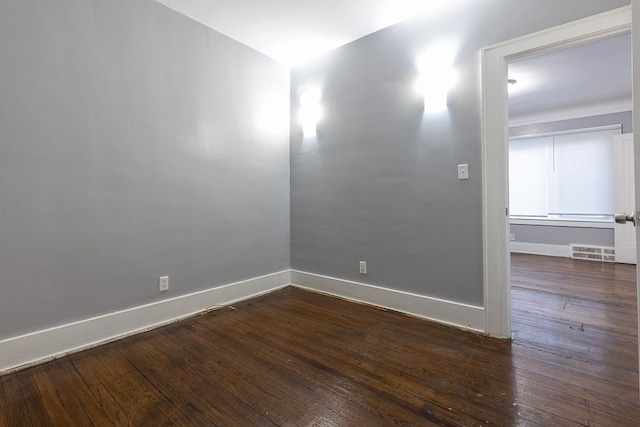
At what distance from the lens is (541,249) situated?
538 centimetres

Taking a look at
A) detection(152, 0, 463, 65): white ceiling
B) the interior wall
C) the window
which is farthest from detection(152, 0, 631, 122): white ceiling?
the window

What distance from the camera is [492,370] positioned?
175cm

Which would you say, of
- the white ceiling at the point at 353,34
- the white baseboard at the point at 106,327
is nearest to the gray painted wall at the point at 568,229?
the white ceiling at the point at 353,34

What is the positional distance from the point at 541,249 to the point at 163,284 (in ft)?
20.1

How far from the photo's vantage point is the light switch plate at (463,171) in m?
2.30

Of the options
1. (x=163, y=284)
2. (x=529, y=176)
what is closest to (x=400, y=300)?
(x=163, y=284)

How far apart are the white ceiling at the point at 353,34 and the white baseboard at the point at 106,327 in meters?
2.47

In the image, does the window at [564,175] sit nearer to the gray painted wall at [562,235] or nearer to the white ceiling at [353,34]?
the gray painted wall at [562,235]

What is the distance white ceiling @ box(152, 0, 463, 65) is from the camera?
2381 millimetres

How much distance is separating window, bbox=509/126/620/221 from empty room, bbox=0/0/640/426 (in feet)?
7.05

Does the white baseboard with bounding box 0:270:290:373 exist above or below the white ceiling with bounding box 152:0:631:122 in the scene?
below

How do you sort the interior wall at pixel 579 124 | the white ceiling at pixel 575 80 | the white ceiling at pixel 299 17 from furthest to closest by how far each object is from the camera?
the interior wall at pixel 579 124 < the white ceiling at pixel 575 80 < the white ceiling at pixel 299 17

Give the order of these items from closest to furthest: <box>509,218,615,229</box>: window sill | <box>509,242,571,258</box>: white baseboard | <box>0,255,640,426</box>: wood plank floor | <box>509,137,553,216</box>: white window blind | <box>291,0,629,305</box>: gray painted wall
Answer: <box>0,255,640,426</box>: wood plank floor → <box>291,0,629,305</box>: gray painted wall → <box>509,218,615,229</box>: window sill → <box>509,242,571,258</box>: white baseboard → <box>509,137,553,216</box>: white window blind

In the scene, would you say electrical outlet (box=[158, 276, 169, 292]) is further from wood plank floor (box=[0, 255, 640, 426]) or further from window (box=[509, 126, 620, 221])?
window (box=[509, 126, 620, 221])
